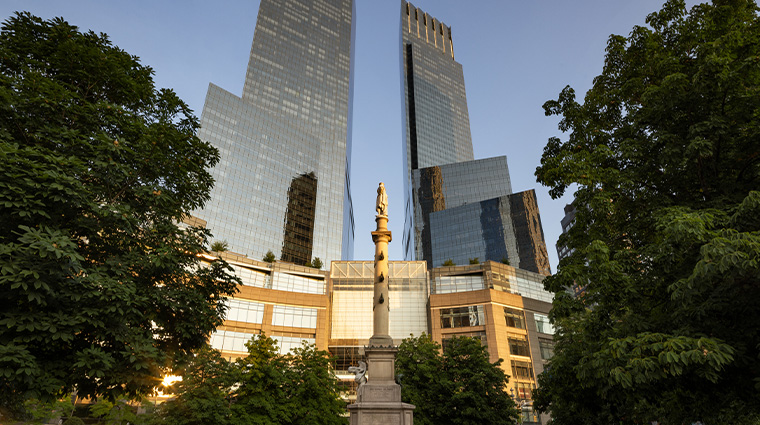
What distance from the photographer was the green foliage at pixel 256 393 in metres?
21.5

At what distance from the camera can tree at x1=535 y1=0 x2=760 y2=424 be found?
830cm

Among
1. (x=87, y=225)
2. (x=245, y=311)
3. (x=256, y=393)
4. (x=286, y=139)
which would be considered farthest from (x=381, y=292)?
(x=286, y=139)

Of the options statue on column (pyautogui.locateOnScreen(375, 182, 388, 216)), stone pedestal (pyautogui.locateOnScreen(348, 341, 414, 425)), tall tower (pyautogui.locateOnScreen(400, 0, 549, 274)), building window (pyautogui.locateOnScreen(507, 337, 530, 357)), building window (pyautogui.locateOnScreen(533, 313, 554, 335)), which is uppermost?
tall tower (pyautogui.locateOnScreen(400, 0, 549, 274))

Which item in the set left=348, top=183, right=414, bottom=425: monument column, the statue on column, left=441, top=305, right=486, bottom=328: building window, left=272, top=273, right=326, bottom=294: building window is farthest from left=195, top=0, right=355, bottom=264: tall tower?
left=348, top=183, right=414, bottom=425: monument column

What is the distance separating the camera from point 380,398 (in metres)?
17.0

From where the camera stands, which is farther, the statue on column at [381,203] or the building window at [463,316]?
the building window at [463,316]

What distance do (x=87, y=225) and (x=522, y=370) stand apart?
66956mm

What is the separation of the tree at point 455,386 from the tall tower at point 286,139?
79239 mm

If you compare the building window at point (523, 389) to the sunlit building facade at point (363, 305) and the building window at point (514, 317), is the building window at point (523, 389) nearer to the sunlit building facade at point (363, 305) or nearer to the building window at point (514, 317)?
the building window at point (514, 317)

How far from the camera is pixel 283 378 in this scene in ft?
81.0

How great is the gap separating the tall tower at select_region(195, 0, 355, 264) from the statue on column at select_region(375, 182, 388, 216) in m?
83.7

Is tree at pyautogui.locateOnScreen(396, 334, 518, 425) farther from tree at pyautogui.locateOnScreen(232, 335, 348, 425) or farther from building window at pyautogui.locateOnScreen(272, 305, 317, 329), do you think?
building window at pyautogui.locateOnScreen(272, 305, 317, 329)

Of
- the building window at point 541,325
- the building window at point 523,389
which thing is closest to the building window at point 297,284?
the building window at point 523,389

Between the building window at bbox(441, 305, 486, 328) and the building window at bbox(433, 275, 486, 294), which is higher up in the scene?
the building window at bbox(433, 275, 486, 294)
